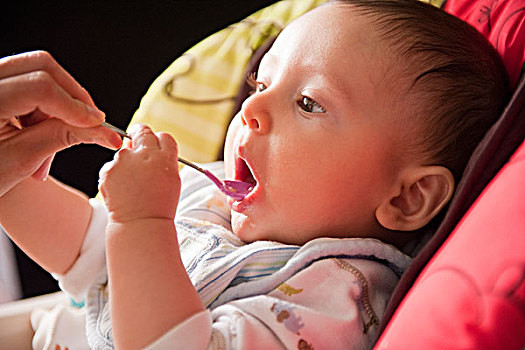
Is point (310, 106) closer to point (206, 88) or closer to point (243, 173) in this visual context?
point (243, 173)

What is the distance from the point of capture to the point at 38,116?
0.76m

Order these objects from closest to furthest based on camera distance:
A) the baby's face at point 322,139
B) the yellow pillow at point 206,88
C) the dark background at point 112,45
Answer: the baby's face at point 322,139 < the yellow pillow at point 206,88 < the dark background at point 112,45

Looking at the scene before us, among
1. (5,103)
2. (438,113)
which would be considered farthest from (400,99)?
(5,103)

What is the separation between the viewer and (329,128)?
0.80 meters

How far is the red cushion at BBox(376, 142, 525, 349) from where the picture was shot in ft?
1.72

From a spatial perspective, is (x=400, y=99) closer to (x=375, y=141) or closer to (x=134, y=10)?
(x=375, y=141)

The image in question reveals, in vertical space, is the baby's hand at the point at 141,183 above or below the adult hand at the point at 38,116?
below

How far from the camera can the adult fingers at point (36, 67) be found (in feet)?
2.24

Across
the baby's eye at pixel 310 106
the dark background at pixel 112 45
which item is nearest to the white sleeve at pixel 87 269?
the baby's eye at pixel 310 106

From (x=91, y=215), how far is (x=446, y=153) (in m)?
0.52

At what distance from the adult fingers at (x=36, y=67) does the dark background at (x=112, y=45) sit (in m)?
0.93

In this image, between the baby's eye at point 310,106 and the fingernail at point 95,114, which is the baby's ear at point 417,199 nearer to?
the baby's eye at point 310,106

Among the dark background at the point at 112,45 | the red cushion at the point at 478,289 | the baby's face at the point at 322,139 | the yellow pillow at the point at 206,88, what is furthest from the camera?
the dark background at the point at 112,45

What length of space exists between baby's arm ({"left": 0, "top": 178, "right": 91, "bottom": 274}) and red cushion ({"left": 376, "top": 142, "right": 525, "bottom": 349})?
0.49m
